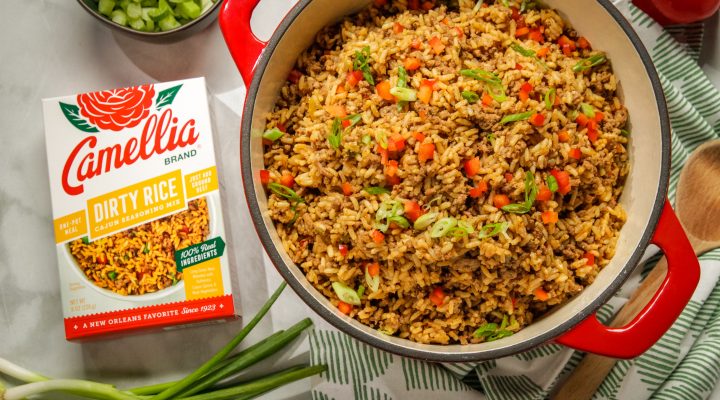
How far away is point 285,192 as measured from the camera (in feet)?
6.13

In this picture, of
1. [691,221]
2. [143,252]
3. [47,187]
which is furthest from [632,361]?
[47,187]

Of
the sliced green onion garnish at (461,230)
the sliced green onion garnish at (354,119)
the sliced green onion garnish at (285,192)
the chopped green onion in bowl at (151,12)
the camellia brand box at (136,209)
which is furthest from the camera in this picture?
the chopped green onion in bowl at (151,12)

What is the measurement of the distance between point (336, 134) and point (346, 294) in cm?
43

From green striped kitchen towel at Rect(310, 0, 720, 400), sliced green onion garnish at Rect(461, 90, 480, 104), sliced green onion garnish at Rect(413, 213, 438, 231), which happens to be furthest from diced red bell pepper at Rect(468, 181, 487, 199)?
green striped kitchen towel at Rect(310, 0, 720, 400)

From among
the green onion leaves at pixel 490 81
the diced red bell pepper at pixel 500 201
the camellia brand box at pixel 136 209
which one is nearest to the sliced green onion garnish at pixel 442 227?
the diced red bell pepper at pixel 500 201

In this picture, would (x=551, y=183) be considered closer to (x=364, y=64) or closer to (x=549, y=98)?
(x=549, y=98)

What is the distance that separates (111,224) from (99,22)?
0.80 meters

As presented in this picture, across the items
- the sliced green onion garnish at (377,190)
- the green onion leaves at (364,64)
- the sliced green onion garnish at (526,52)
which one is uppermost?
the green onion leaves at (364,64)

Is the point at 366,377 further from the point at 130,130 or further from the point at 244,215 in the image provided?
the point at 130,130

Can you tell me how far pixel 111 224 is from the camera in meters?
2.24

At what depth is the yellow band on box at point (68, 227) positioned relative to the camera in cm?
226

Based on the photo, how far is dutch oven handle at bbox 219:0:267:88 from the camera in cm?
184

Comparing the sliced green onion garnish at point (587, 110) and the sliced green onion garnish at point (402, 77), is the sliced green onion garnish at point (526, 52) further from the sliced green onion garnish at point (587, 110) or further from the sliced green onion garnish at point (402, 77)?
the sliced green onion garnish at point (402, 77)

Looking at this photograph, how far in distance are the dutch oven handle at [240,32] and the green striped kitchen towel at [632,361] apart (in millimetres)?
968
